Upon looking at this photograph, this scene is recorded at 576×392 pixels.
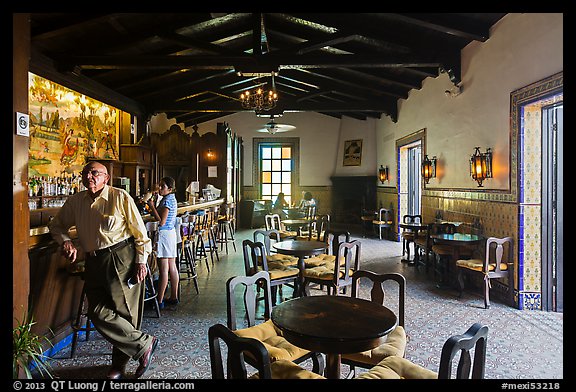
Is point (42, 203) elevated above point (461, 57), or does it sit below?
below

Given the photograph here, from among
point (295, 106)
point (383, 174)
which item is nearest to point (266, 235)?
point (295, 106)

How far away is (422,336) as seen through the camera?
3787 mm

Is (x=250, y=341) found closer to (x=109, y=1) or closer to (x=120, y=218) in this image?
(x=120, y=218)

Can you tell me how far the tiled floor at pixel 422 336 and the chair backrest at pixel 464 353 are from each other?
1.51m

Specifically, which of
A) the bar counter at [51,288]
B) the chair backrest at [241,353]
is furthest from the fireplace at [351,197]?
the chair backrest at [241,353]

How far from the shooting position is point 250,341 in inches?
63.1

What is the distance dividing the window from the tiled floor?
340 inches

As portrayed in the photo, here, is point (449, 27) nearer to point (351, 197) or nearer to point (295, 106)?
point (295, 106)

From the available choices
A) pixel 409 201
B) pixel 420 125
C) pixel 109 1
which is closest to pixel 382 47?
pixel 420 125

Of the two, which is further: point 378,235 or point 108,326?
point 378,235

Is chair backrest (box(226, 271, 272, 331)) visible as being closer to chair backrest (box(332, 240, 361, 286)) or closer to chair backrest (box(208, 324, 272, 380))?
chair backrest (box(208, 324, 272, 380))

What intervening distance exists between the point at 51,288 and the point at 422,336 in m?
3.56

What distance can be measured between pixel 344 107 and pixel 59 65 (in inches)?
269

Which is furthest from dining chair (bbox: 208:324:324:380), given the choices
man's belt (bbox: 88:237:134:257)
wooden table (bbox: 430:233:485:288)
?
wooden table (bbox: 430:233:485:288)
